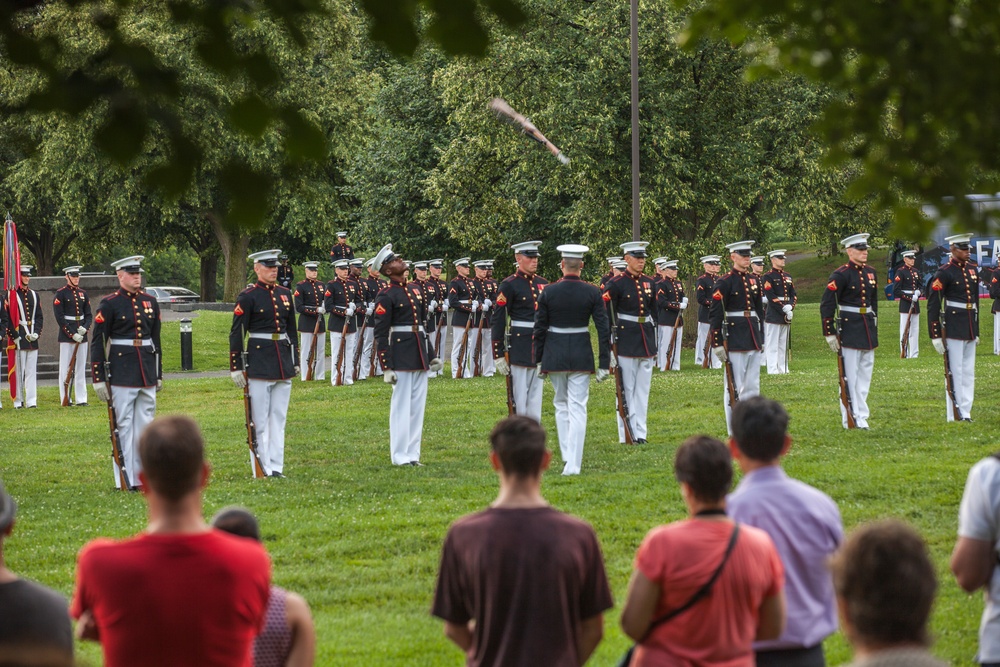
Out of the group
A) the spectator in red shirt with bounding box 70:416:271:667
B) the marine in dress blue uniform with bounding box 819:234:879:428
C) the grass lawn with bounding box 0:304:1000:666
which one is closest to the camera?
the spectator in red shirt with bounding box 70:416:271:667

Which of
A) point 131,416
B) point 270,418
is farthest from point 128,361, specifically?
point 270,418

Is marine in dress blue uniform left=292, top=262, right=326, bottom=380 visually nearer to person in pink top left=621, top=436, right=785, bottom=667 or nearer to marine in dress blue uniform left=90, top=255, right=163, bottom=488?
marine in dress blue uniform left=90, top=255, right=163, bottom=488

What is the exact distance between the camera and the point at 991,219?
12.2 ft

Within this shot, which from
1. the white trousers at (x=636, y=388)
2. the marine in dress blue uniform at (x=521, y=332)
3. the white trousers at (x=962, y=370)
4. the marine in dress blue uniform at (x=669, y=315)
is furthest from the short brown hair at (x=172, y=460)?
the marine in dress blue uniform at (x=669, y=315)

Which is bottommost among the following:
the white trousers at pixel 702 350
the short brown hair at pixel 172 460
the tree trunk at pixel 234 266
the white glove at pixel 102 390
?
the white trousers at pixel 702 350

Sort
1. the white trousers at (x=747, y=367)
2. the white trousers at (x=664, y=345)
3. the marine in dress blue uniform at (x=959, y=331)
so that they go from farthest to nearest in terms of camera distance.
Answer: the white trousers at (x=664, y=345), the marine in dress blue uniform at (x=959, y=331), the white trousers at (x=747, y=367)

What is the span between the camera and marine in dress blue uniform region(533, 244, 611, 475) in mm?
13625

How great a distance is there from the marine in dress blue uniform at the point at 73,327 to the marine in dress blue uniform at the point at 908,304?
16.5 metres

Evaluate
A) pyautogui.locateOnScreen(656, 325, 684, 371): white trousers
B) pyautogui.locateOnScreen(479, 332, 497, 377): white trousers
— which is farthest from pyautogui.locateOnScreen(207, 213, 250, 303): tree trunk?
pyautogui.locateOnScreen(656, 325, 684, 371): white trousers

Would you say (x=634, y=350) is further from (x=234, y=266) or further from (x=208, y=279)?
(x=208, y=279)

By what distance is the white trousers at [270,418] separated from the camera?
13922 mm

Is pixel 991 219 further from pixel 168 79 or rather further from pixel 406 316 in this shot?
pixel 406 316

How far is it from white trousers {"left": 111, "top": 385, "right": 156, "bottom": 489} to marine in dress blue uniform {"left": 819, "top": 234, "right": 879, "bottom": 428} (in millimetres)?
7810

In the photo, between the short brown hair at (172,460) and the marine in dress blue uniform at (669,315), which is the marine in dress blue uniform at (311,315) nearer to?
the marine in dress blue uniform at (669,315)
